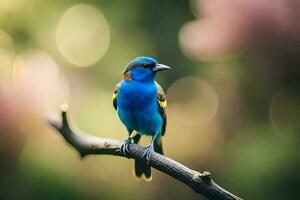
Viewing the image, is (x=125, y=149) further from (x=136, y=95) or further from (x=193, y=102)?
(x=193, y=102)

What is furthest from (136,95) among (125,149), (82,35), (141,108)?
(82,35)

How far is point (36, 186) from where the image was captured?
1.22m

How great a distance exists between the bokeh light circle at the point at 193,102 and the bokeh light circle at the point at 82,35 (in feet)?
0.55

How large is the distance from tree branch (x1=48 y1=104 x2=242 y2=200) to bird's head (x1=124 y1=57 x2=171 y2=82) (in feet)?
0.25

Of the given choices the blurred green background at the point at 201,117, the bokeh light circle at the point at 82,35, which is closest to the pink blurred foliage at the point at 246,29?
the blurred green background at the point at 201,117

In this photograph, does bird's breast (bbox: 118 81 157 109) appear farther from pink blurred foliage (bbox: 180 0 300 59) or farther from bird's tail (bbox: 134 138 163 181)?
Answer: pink blurred foliage (bbox: 180 0 300 59)

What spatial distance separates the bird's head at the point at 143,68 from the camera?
0.82 metres

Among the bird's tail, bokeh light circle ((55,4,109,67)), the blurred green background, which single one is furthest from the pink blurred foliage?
the bird's tail

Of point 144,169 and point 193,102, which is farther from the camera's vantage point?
point 193,102

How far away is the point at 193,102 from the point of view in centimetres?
132

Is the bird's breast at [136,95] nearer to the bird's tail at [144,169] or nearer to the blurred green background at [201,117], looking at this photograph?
the bird's tail at [144,169]

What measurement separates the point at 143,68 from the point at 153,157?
0.13 meters

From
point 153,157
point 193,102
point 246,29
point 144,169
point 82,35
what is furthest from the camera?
point 82,35

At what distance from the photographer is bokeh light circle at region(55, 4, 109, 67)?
1432mm
